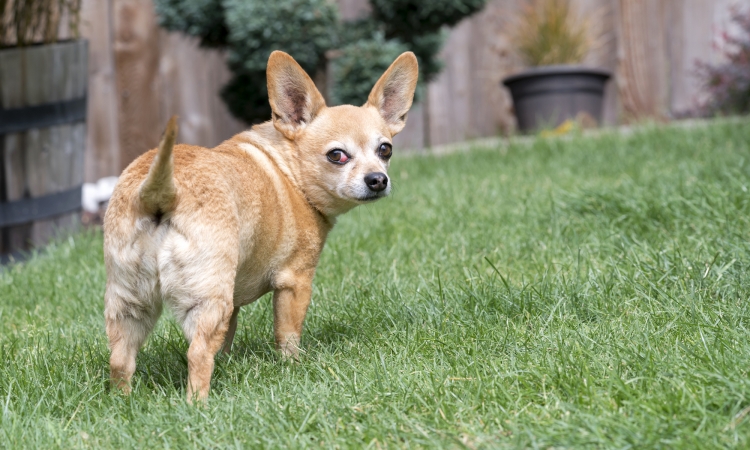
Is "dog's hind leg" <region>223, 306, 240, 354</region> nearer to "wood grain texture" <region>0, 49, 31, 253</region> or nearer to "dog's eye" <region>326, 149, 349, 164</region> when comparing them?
"dog's eye" <region>326, 149, 349, 164</region>

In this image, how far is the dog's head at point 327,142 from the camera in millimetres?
2713

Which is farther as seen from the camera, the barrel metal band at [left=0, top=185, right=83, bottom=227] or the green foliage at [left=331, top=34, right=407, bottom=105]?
the green foliage at [left=331, top=34, right=407, bottom=105]

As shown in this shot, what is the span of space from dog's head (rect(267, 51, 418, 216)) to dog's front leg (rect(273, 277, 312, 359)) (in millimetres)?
338

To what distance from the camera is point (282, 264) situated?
2545 mm

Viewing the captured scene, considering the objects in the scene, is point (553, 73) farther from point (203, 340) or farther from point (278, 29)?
point (203, 340)

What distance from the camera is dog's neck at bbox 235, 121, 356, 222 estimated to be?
2744 mm

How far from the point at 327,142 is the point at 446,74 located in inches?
204

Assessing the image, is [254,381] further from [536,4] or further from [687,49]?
[687,49]

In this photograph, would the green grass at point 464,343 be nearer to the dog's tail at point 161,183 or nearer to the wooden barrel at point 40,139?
the wooden barrel at point 40,139

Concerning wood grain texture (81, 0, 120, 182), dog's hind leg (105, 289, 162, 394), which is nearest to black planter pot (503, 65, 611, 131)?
wood grain texture (81, 0, 120, 182)

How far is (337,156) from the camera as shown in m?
2.77

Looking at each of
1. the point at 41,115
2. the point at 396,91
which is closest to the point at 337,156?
the point at 396,91

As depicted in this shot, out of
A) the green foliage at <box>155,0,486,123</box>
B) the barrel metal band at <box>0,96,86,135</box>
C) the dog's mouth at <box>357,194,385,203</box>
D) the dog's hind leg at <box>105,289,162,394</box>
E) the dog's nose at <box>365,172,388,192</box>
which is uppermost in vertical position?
the green foliage at <box>155,0,486,123</box>

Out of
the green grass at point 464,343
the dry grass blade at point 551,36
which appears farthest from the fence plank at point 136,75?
the dry grass blade at point 551,36
